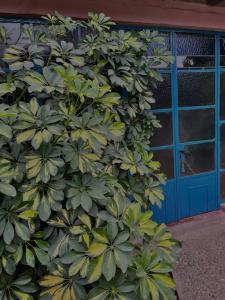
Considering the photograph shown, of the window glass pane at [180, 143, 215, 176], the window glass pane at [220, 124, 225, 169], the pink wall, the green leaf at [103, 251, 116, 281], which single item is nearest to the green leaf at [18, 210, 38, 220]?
the green leaf at [103, 251, 116, 281]

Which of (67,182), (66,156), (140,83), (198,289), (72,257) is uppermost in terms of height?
(140,83)

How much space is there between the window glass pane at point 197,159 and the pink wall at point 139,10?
1.26 metres

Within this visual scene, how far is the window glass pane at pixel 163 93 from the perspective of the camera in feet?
9.93

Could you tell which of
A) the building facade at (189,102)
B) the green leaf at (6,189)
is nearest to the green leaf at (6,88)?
the green leaf at (6,189)

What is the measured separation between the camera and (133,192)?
214 centimetres

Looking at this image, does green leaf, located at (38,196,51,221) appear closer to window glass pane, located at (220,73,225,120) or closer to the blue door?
the blue door

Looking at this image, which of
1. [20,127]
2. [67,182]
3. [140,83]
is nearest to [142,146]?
[140,83]

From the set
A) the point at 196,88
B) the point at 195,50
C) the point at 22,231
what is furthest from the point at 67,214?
the point at 195,50

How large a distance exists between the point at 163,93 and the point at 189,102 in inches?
13.9

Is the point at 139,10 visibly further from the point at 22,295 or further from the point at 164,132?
the point at 22,295

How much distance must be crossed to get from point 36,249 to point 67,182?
1.17 feet

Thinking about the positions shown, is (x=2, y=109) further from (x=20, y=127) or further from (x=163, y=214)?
(x=163, y=214)

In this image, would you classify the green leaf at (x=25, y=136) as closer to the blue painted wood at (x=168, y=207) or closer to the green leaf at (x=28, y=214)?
the green leaf at (x=28, y=214)

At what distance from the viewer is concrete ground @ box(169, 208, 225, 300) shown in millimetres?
2277
